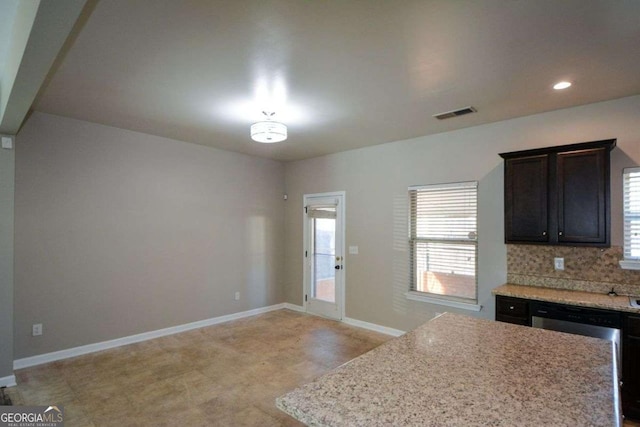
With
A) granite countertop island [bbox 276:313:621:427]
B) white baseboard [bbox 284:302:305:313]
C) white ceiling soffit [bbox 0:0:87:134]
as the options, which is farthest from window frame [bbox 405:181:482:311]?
white ceiling soffit [bbox 0:0:87:134]

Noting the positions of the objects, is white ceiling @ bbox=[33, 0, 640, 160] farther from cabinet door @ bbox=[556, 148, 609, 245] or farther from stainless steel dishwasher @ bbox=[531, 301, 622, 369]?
stainless steel dishwasher @ bbox=[531, 301, 622, 369]

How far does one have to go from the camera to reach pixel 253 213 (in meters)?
6.04

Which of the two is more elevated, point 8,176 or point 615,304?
point 8,176

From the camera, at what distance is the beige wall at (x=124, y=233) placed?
383cm

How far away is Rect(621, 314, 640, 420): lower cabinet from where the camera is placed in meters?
2.73

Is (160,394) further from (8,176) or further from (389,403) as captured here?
(389,403)

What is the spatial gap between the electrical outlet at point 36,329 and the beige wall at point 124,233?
0.04m

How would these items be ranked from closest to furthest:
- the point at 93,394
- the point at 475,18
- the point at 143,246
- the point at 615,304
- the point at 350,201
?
1. the point at 475,18
2. the point at 615,304
3. the point at 93,394
4. the point at 143,246
5. the point at 350,201

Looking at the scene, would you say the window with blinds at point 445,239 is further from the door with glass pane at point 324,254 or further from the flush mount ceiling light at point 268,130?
the flush mount ceiling light at point 268,130

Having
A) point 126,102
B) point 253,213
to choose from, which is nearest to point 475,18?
point 126,102

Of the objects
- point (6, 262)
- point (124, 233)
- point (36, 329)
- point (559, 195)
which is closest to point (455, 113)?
point (559, 195)

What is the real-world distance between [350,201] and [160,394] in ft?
11.9

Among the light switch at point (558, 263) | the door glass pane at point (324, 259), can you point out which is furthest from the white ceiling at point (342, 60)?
the door glass pane at point (324, 259)

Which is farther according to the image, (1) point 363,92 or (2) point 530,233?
(2) point 530,233
